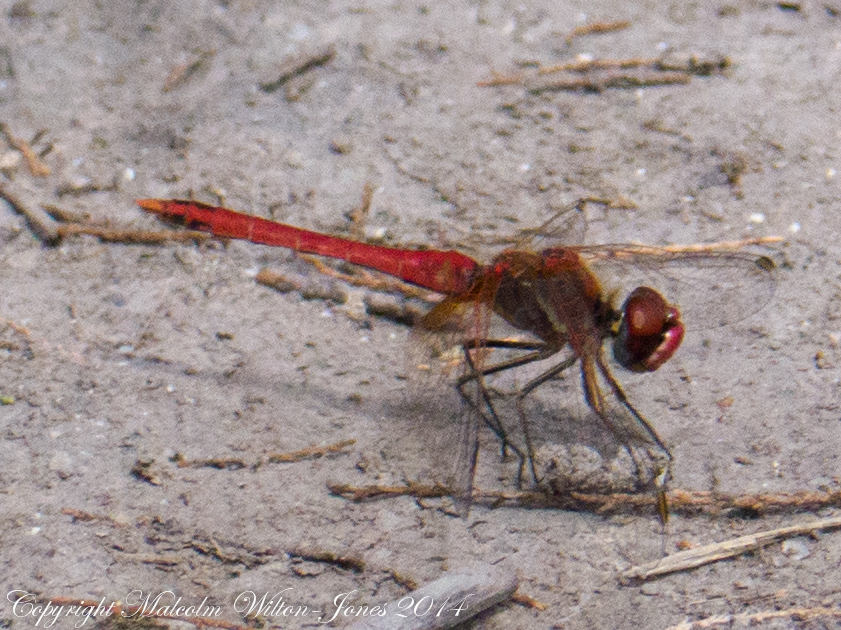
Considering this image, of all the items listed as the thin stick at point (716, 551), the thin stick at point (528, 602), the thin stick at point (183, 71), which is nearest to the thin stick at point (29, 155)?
the thin stick at point (183, 71)

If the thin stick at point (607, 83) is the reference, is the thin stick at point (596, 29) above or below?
above

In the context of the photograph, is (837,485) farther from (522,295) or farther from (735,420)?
(522,295)

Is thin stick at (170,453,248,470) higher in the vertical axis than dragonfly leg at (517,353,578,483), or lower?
lower

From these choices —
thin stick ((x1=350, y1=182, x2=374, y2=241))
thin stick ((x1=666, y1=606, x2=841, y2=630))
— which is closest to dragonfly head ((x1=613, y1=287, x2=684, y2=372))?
thin stick ((x1=666, y1=606, x2=841, y2=630))

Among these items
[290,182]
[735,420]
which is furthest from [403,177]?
A: [735,420]

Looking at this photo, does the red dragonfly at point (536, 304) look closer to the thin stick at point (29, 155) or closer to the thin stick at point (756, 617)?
the thin stick at point (756, 617)

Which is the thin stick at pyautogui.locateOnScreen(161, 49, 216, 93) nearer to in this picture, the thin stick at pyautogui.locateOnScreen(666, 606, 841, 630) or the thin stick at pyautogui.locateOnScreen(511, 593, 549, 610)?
the thin stick at pyautogui.locateOnScreen(511, 593, 549, 610)

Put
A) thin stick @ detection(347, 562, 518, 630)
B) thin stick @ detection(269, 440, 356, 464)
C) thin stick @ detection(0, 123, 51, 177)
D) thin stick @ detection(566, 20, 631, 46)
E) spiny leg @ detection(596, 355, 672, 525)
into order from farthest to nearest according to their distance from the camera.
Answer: thin stick @ detection(566, 20, 631, 46) < thin stick @ detection(0, 123, 51, 177) < thin stick @ detection(269, 440, 356, 464) < spiny leg @ detection(596, 355, 672, 525) < thin stick @ detection(347, 562, 518, 630)
